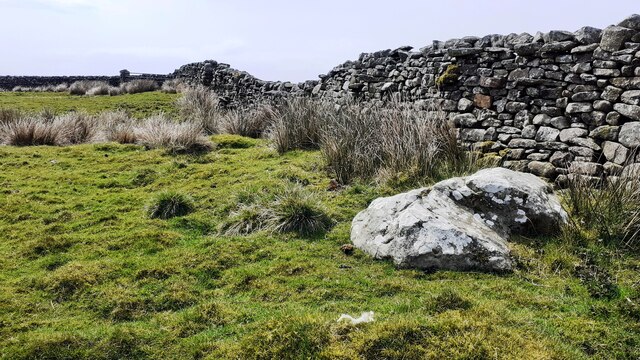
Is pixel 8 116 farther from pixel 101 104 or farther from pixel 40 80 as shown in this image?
pixel 40 80

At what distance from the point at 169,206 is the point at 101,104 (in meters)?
17.7

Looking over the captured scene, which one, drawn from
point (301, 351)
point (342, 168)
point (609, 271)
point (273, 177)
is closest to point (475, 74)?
point (342, 168)

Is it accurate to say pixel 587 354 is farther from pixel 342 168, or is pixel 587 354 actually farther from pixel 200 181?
pixel 200 181

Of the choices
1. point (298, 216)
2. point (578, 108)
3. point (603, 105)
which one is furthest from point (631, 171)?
point (298, 216)

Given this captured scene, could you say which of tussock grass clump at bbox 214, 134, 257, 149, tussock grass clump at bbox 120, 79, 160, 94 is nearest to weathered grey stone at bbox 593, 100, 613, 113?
tussock grass clump at bbox 214, 134, 257, 149

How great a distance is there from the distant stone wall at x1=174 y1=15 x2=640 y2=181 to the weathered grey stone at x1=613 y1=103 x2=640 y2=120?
0.05ft

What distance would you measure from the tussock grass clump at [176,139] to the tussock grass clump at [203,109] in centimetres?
197

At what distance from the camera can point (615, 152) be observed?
24.3 feet

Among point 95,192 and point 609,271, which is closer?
point 609,271

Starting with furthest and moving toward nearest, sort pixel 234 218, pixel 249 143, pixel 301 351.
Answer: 1. pixel 249 143
2. pixel 234 218
3. pixel 301 351

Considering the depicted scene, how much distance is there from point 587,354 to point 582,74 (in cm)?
521

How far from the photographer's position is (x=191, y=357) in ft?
14.1

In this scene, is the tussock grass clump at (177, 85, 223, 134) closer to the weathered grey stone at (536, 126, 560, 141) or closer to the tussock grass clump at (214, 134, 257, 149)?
the tussock grass clump at (214, 134, 257, 149)

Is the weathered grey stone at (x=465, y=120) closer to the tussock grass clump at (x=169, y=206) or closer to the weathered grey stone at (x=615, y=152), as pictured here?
the weathered grey stone at (x=615, y=152)
